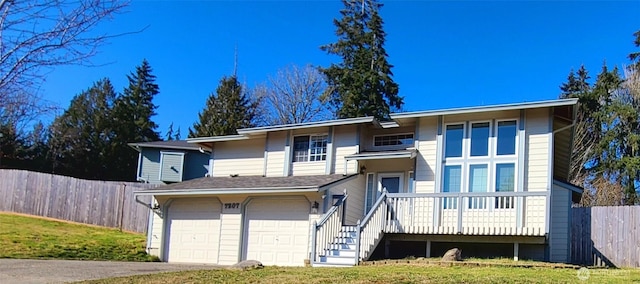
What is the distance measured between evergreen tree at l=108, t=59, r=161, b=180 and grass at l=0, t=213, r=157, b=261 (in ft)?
60.2

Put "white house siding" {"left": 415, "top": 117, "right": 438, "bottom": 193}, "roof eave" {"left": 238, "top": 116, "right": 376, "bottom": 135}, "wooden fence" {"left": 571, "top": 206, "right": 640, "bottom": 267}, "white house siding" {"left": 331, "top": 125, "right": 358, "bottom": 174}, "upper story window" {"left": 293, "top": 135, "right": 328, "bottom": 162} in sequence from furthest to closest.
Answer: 1. "upper story window" {"left": 293, "top": 135, "right": 328, "bottom": 162}
2. "white house siding" {"left": 331, "top": 125, "right": 358, "bottom": 174}
3. "roof eave" {"left": 238, "top": 116, "right": 376, "bottom": 135}
4. "white house siding" {"left": 415, "top": 117, "right": 438, "bottom": 193}
5. "wooden fence" {"left": 571, "top": 206, "right": 640, "bottom": 267}

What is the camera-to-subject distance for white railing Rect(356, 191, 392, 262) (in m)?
13.7

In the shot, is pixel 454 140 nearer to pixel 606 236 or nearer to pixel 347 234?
pixel 347 234

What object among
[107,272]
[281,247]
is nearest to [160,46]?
[107,272]

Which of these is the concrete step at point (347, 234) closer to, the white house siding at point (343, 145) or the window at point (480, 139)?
the white house siding at point (343, 145)

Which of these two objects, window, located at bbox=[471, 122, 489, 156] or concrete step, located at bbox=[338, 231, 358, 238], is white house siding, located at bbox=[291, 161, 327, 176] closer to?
concrete step, located at bbox=[338, 231, 358, 238]

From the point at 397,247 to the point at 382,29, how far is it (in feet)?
74.4

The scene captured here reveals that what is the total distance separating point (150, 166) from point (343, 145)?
15.4m

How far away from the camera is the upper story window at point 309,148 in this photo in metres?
18.1

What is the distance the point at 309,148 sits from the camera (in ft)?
60.1

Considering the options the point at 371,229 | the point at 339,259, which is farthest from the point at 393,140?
the point at 339,259

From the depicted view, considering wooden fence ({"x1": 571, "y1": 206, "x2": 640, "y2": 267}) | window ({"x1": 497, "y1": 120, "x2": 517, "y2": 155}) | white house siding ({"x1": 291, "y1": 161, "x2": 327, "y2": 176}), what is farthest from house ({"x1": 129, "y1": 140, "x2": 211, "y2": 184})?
wooden fence ({"x1": 571, "y1": 206, "x2": 640, "y2": 267})

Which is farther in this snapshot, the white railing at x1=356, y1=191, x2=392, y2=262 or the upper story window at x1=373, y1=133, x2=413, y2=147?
the upper story window at x1=373, y1=133, x2=413, y2=147

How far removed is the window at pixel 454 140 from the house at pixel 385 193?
0.03 metres
